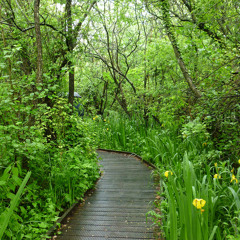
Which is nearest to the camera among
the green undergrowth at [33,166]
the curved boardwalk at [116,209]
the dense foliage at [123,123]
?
the dense foliage at [123,123]

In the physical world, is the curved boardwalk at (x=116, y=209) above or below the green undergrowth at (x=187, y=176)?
below

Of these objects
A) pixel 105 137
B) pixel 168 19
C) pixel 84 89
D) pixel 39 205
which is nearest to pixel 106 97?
pixel 84 89

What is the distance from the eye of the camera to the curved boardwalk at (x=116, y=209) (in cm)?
348

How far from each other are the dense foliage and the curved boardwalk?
0.88 ft

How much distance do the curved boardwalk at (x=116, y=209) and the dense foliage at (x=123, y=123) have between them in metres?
0.27

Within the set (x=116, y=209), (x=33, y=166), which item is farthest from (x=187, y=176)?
(x=33, y=166)

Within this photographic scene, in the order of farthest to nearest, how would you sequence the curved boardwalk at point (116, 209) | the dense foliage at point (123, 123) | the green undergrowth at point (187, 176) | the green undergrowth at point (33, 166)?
the curved boardwalk at point (116, 209), the green undergrowth at point (33, 166), the dense foliage at point (123, 123), the green undergrowth at point (187, 176)

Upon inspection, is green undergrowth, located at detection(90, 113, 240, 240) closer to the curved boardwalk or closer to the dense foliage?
the dense foliage

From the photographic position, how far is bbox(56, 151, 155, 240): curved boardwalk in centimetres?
348

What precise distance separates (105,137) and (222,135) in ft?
18.7

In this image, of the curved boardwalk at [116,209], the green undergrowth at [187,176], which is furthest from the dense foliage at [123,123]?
the curved boardwalk at [116,209]

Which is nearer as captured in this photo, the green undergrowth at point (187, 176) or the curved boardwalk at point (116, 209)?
the green undergrowth at point (187, 176)

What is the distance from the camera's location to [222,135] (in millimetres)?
4613

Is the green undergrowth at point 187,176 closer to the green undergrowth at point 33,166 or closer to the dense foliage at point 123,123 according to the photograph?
the dense foliage at point 123,123
